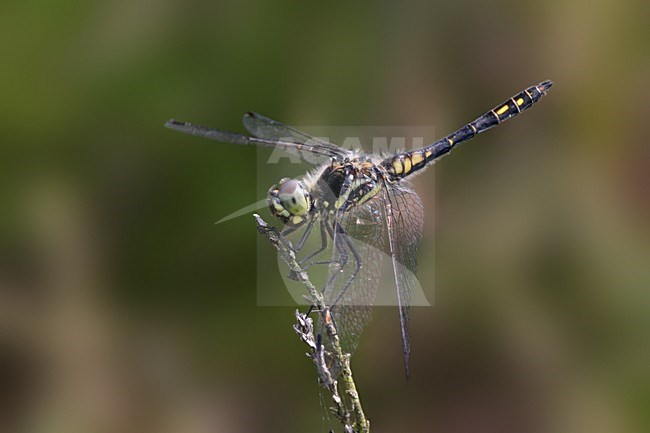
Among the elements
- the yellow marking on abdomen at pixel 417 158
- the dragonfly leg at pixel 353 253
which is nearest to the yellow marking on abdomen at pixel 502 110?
the yellow marking on abdomen at pixel 417 158

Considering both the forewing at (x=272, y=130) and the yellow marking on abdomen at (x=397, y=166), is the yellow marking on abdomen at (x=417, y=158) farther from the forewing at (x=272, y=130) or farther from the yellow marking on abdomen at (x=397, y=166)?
the forewing at (x=272, y=130)

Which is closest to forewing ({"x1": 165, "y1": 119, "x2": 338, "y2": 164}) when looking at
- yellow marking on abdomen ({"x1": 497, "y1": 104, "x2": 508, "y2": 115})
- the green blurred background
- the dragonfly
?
the dragonfly

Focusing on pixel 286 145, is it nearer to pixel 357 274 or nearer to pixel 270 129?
pixel 270 129

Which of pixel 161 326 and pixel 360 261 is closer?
pixel 360 261

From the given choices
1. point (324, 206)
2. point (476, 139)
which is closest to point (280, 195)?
point (324, 206)

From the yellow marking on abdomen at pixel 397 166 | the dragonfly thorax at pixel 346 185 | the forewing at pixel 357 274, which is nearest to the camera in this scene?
the forewing at pixel 357 274

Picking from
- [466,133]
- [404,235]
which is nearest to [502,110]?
[466,133]

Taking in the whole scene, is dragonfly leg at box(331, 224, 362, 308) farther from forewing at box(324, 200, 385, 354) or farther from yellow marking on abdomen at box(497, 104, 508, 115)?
yellow marking on abdomen at box(497, 104, 508, 115)

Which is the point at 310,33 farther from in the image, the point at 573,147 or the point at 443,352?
the point at 443,352
